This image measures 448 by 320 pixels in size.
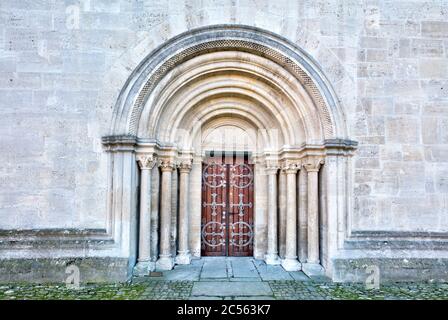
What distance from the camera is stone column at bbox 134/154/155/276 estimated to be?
5074 mm

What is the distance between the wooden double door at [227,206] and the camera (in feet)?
20.4

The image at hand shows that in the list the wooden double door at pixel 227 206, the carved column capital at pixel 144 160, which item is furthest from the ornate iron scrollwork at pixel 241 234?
the carved column capital at pixel 144 160

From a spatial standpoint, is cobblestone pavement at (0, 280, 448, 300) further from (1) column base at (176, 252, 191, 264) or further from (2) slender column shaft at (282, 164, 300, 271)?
(1) column base at (176, 252, 191, 264)

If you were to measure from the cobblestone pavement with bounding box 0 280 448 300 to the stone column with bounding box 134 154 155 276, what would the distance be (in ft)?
1.37

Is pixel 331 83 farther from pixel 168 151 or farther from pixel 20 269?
pixel 20 269

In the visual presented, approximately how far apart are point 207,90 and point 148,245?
263cm

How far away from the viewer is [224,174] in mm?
6312

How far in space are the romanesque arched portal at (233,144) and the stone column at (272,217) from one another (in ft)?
0.06

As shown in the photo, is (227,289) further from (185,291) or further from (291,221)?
(291,221)

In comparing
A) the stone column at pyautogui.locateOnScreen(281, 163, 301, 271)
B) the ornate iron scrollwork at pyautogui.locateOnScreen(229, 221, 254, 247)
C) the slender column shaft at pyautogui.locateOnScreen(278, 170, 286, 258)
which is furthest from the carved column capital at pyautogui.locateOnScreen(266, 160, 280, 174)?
the ornate iron scrollwork at pyautogui.locateOnScreen(229, 221, 254, 247)

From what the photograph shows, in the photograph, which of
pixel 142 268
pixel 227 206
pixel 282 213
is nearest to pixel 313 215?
pixel 282 213

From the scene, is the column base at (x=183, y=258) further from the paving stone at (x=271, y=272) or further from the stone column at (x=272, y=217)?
the stone column at (x=272, y=217)
